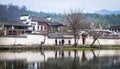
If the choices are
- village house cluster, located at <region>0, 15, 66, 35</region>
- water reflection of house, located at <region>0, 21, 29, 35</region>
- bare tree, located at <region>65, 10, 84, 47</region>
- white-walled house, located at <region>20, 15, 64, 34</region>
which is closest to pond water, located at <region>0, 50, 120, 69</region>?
bare tree, located at <region>65, 10, 84, 47</region>

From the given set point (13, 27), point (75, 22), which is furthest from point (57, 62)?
point (13, 27)

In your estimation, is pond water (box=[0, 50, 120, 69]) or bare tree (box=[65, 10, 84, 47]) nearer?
pond water (box=[0, 50, 120, 69])

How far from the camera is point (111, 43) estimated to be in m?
60.4

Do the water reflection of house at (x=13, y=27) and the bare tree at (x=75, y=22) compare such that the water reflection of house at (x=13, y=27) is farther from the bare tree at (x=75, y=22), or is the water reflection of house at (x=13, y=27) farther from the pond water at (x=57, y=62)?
the pond water at (x=57, y=62)

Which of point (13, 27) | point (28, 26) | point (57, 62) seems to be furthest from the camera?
point (28, 26)

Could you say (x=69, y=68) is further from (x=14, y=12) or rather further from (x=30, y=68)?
(x=14, y=12)

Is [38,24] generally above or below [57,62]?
above

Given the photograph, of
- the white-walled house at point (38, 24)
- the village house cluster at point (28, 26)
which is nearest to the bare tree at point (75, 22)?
the village house cluster at point (28, 26)

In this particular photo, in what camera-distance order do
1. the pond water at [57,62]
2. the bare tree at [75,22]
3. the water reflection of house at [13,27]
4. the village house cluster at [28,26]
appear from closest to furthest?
the pond water at [57,62] < the bare tree at [75,22] < the water reflection of house at [13,27] < the village house cluster at [28,26]

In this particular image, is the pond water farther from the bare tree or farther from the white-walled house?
the white-walled house

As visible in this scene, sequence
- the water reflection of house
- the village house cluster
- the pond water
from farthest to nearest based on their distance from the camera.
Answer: the village house cluster → the water reflection of house → the pond water

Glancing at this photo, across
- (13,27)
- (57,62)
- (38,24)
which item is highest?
(38,24)

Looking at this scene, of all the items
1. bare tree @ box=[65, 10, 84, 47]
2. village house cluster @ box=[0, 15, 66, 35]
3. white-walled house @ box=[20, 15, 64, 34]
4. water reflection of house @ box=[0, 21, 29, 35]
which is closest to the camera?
bare tree @ box=[65, 10, 84, 47]

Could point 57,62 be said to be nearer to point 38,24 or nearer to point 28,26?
point 28,26
